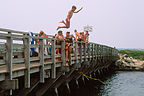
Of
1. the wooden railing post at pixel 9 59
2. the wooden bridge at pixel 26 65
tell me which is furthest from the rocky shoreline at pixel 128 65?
the wooden railing post at pixel 9 59

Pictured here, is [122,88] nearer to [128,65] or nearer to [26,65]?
[26,65]

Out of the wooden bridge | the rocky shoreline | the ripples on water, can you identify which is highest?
the wooden bridge

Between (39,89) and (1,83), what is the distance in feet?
12.6

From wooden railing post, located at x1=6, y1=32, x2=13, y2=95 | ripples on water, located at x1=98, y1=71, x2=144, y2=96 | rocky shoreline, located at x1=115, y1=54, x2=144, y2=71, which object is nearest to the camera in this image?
wooden railing post, located at x1=6, y1=32, x2=13, y2=95

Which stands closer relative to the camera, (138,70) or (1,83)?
(1,83)

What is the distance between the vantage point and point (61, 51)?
1073 centimetres

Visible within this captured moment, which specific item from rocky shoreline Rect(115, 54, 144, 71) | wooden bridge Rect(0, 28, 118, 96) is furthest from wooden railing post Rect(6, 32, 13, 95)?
rocky shoreline Rect(115, 54, 144, 71)

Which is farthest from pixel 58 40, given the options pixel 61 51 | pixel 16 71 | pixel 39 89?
pixel 16 71

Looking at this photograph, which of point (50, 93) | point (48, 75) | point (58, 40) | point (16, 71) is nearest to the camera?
point (16, 71)

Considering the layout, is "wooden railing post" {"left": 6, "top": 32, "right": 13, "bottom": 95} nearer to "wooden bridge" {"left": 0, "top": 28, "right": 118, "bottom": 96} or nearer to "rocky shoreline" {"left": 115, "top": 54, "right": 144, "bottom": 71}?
"wooden bridge" {"left": 0, "top": 28, "right": 118, "bottom": 96}

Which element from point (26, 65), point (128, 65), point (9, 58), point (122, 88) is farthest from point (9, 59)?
point (128, 65)

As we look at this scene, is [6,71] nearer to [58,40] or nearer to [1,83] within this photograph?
[1,83]

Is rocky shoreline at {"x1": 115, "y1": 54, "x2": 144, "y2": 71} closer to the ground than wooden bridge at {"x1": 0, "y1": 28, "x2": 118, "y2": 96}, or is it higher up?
closer to the ground

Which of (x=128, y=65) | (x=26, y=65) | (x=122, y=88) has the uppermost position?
(x=26, y=65)
